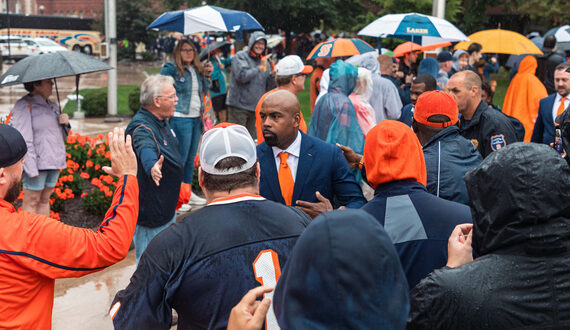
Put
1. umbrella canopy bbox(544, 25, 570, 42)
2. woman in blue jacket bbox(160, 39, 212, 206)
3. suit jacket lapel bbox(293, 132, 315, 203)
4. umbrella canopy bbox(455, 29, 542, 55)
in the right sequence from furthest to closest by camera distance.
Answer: umbrella canopy bbox(544, 25, 570, 42) → umbrella canopy bbox(455, 29, 542, 55) → woman in blue jacket bbox(160, 39, 212, 206) → suit jacket lapel bbox(293, 132, 315, 203)

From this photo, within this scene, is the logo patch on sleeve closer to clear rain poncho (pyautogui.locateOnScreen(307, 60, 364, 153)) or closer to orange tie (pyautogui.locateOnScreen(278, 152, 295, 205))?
clear rain poncho (pyautogui.locateOnScreen(307, 60, 364, 153))

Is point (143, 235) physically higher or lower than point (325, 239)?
lower

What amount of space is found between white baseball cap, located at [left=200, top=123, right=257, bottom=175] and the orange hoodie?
660cm

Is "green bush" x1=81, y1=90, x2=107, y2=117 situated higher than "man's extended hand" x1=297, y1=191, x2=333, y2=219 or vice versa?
"man's extended hand" x1=297, y1=191, x2=333, y2=219

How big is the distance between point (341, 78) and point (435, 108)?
2.11 m

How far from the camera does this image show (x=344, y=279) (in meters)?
1.43

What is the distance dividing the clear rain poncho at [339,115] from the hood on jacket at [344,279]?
436cm

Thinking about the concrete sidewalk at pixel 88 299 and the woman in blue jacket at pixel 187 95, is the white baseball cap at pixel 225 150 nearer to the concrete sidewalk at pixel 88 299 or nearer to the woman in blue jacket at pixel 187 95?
the concrete sidewalk at pixel 88 299

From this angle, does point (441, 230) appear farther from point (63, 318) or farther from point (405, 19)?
point (405, 19)

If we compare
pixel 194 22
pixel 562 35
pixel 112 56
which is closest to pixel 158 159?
pixel 194 22

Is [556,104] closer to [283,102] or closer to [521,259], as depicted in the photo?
[283,102]

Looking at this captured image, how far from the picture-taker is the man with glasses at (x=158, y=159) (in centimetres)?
486

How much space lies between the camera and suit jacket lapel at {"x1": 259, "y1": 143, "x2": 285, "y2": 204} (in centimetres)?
400

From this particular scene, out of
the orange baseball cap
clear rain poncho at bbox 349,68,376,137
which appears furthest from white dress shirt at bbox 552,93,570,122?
the orange baseball cap
